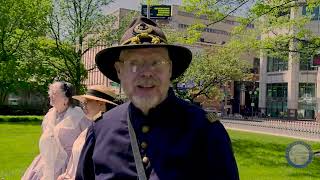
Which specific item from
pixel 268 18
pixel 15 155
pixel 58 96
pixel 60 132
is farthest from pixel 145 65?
pixel 268 18

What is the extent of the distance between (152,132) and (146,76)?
0.93 ft

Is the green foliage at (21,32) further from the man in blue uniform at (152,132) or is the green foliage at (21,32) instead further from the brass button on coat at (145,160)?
the brass button on coat at (145,160)

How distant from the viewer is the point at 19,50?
3362 centimetres

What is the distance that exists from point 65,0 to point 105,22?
311 centimetres

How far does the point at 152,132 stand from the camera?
7.48ft

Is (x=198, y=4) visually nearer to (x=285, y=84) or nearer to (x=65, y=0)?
(x=65, y=0)

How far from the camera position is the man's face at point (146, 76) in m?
2.23

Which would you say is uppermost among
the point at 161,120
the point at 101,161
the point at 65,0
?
the point at 65,0

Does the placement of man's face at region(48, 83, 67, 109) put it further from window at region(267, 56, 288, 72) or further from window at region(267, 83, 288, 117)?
window at region(267, 83, 288, 117)

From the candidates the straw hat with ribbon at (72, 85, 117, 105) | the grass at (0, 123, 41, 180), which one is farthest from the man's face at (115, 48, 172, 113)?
the grass at (0, 123, 41, 180)

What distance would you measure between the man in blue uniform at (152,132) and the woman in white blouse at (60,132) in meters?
2.93

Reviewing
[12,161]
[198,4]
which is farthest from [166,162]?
[198,4]

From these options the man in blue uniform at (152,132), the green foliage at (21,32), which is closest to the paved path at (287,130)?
the green foliage at (21,32)

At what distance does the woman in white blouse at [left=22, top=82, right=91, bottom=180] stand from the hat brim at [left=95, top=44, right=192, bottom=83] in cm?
278
